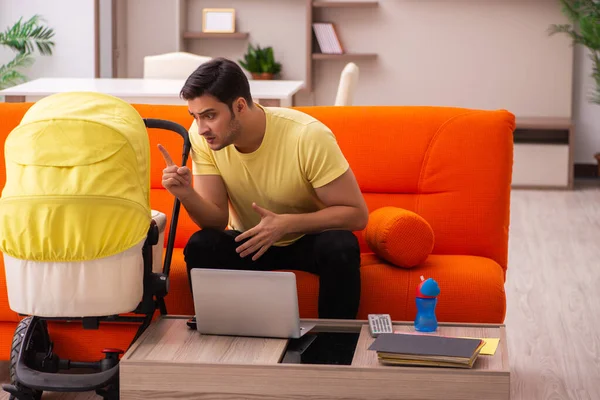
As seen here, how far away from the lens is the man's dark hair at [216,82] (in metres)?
2.33

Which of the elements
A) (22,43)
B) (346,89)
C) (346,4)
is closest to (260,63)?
(346,4)

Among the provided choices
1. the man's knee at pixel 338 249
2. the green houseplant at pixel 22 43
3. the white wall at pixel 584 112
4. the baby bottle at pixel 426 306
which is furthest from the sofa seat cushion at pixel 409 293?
the white wall at pixel 584 112

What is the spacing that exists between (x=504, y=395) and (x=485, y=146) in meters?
1.13

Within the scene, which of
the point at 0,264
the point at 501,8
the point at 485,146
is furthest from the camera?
the point at 501,8

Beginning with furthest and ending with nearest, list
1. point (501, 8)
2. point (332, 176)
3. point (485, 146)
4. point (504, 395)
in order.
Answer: point (501, 8)
point (485, 146)
point (332, 176)
point (504, 395)

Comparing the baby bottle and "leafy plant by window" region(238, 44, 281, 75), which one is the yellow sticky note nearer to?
the baby bottle

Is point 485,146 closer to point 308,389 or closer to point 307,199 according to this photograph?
point 307,199

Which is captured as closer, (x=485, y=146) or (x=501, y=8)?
(x=485, y=146)

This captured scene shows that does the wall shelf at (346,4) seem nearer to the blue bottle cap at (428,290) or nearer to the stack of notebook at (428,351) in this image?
the blue bottle cap at (428,290)

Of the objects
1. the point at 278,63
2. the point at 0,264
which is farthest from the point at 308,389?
the point at 278,63

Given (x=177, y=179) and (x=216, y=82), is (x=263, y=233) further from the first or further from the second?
(x=216, y=82)

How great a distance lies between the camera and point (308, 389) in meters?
1.92

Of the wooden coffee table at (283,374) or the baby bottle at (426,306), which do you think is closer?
the wooden coffee table at (283,374)

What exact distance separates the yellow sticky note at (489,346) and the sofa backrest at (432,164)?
0.76m
